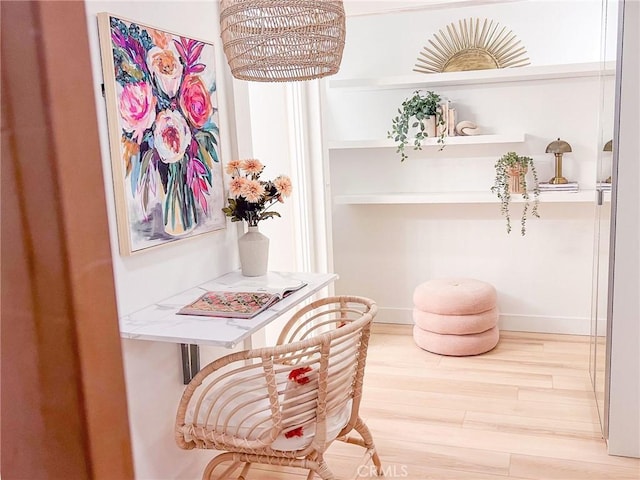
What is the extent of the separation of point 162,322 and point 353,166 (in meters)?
2.66

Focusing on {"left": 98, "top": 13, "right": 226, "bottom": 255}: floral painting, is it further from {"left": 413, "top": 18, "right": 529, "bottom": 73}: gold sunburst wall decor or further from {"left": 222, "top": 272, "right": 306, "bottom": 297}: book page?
{"left": 413, "top": 18, "right": 529, "bottom": 73}: gold sunburst wall decor

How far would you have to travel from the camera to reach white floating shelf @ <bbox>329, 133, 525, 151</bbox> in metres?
3.73

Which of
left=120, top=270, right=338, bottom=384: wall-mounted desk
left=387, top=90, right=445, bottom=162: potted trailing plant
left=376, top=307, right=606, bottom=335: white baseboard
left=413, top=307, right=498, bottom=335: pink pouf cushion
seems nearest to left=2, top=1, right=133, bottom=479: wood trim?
left=120, top=270, right=338, bottom=384: wall-mounted desk

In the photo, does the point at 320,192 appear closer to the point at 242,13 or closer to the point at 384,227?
the point at 384,227

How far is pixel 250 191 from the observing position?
91.3 inches

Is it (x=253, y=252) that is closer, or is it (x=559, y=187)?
(x=253, y=252)

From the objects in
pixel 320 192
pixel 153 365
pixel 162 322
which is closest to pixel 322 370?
pixel 162 322

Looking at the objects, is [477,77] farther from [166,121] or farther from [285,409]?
[285,409]

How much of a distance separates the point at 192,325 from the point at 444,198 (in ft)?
8.07

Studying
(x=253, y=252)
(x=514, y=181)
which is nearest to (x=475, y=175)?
(x=514, y=181)

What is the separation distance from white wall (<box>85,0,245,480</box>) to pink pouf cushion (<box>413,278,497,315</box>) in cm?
159

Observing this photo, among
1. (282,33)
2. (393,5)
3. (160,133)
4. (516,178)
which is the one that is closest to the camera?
(282,33)

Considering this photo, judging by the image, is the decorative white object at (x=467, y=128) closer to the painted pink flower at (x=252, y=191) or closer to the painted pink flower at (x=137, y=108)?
the painted pink flower at (x=252, y=191)

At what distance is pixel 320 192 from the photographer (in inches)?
137
